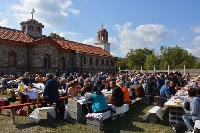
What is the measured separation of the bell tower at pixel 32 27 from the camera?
2453 cm

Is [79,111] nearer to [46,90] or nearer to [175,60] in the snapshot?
[46,90]

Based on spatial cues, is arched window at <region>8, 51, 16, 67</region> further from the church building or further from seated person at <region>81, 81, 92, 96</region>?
seated person at <region>81, 81, 92, 96</region>

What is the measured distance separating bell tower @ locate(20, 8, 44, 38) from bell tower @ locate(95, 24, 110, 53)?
16887 millimetres

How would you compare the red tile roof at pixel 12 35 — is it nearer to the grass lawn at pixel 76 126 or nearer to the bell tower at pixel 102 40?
the grass lawn at pixel 76 126

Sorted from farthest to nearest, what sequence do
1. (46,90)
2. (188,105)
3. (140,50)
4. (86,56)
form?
(140,50) → (86,56) → (46,90) → (188,105)

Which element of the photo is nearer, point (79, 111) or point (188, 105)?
point (188, 105)

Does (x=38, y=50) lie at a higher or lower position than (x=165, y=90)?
higher

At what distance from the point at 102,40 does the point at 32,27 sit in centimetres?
1863

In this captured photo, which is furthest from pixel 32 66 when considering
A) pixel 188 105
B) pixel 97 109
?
pixel 188 105

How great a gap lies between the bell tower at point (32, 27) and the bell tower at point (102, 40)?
16.9 metres

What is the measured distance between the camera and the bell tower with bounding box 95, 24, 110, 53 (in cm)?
4044

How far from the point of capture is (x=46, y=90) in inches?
311

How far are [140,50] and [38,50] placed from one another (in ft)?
170

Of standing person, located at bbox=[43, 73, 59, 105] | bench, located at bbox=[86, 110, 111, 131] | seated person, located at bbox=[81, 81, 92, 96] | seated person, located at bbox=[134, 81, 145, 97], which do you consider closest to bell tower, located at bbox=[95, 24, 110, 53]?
seated person, located at bbox=[134, 81, 145, 97]
